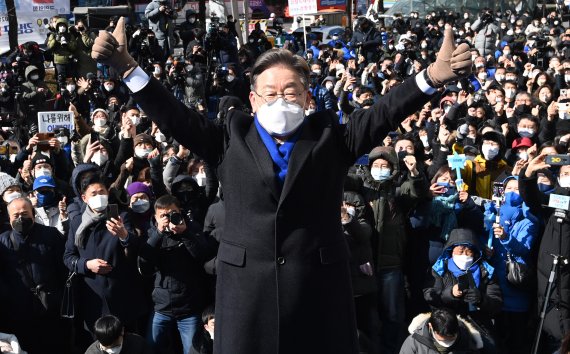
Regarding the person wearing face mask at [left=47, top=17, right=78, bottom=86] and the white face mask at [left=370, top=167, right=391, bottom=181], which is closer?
the white face mask at [left=370, top=167, right=391, bottom=181]

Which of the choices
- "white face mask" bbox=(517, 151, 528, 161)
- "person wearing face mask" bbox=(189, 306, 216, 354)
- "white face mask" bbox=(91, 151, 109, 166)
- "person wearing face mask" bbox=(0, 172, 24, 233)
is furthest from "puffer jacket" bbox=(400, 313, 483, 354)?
"white face mask" bbox=(91, 151, 109, 166)

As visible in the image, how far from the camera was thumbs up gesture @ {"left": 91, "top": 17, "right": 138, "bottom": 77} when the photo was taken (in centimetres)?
229

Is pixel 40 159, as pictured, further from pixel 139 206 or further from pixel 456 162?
pixel 456 162

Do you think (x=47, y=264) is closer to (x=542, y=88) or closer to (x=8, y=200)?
(x=8, y=200)

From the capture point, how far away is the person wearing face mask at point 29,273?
18.7 feet

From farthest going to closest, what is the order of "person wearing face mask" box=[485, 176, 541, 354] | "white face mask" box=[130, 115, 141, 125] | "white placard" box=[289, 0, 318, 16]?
"white placard" box=[289, 0, 318, 16], "white face mask" box=[130, 115, 141, 125], "person wearing face mask" box=[485, 176, 541, 354]

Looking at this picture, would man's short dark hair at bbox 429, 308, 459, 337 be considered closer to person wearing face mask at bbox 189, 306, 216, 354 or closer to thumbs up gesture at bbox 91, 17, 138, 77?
person wearing face mask at bbox 189, 306, 216, 354

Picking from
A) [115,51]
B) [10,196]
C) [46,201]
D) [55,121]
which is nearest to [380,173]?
[46,201]

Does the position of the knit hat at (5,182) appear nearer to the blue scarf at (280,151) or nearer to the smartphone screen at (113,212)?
the smartphone screen at (113,212)

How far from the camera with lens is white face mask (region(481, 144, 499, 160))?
318 cm

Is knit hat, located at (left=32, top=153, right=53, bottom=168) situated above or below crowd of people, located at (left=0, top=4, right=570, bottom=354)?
above

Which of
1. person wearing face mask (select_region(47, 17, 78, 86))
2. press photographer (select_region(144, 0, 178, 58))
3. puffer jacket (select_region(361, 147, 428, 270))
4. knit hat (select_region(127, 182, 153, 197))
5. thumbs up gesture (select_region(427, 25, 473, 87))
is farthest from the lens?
press photographer (select_region(144, 0, 178, 58))

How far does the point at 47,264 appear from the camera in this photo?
19.0ft

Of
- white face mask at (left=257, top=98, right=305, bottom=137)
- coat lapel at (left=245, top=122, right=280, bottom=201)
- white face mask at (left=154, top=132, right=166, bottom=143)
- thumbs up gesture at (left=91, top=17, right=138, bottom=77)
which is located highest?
thumbs up gesture at (left=91, top=17, right=138, bottom=77)
